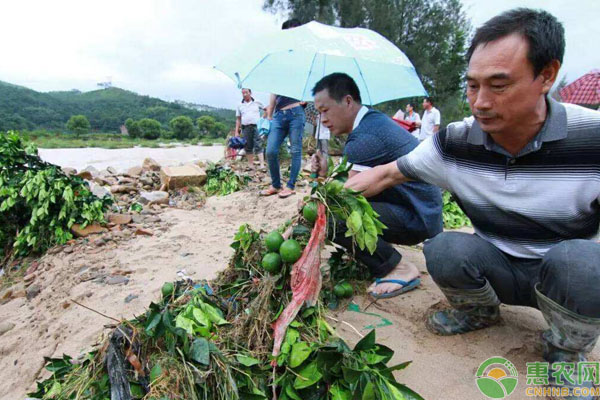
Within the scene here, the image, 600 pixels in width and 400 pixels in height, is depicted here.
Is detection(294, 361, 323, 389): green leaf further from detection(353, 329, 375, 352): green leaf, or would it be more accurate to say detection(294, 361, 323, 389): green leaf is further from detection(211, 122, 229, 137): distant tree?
detection(211, 122, 229, 137): distant tree

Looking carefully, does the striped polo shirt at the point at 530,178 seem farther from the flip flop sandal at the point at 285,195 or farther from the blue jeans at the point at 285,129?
the flip flop sandal at the point at 285,195

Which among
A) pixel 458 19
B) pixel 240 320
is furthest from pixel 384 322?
pixel 458 19

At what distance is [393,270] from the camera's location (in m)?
2.26

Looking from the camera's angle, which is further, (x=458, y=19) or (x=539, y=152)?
(x=458, y=19)

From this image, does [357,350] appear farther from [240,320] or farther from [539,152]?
[539,152]

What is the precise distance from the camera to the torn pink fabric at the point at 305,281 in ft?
4.65

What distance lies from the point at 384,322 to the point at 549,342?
747 mm

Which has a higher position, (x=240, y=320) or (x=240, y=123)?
(x=240, y=123)

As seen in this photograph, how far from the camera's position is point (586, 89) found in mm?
6902

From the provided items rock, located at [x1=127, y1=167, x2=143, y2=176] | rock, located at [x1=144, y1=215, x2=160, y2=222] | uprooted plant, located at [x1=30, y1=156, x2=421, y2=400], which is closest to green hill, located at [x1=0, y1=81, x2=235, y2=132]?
rock, located at [x1=127, y1=167, x2=143, y2=176]

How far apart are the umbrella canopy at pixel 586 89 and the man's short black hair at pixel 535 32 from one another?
7346 mm

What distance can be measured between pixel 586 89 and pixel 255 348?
861 cm

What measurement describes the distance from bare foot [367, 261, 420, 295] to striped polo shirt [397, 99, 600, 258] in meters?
0.64

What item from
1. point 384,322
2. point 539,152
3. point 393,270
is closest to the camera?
point 539,152
